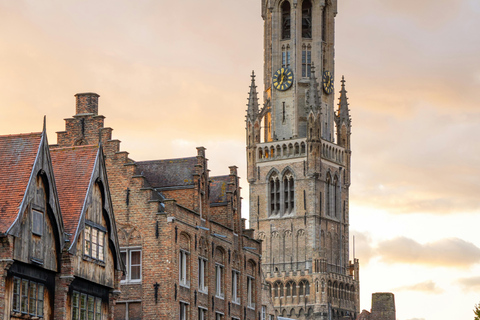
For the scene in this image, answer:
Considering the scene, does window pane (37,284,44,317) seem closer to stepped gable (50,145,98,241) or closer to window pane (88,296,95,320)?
stepped gable (50,145,98,241)

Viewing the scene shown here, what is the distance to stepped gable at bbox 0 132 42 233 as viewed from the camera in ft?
149

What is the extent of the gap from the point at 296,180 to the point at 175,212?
105 meters

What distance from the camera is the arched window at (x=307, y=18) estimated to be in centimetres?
17175

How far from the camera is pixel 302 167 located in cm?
16538

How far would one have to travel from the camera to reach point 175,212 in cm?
6053

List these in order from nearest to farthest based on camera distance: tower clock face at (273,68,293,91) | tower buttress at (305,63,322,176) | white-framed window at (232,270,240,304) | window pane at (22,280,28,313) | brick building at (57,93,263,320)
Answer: window pane at (22,280,28,313), brick building at (57,93,263,320), white-framed window at (232,270,240,304), tower buttress at (305,63,322,176), tower clock face at (273,68,293,91)

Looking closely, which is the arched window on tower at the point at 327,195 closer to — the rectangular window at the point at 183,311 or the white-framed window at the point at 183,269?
the white-framed window at the point at 183,269

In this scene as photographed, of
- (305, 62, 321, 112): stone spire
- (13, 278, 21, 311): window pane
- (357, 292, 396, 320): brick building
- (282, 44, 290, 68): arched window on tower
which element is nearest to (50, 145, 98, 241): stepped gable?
(13, 278, 21, 311): window pane

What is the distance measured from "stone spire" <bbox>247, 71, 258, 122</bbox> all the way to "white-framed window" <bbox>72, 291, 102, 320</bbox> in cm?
11919

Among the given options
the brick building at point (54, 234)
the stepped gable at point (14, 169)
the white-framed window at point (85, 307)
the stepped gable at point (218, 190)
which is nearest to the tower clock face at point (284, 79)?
the stepped gable at point (218, 190)

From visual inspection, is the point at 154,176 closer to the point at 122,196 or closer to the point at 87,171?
the point at 122,196

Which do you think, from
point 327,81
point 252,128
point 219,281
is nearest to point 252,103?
point 252,128

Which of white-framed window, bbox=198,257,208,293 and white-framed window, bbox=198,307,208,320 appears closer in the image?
white-framed window, bbox=198,307,208,320

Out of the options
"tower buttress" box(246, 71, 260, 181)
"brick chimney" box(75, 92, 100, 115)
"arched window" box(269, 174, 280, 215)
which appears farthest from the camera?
"tower buttress" box(246, 71, 260, 181)
